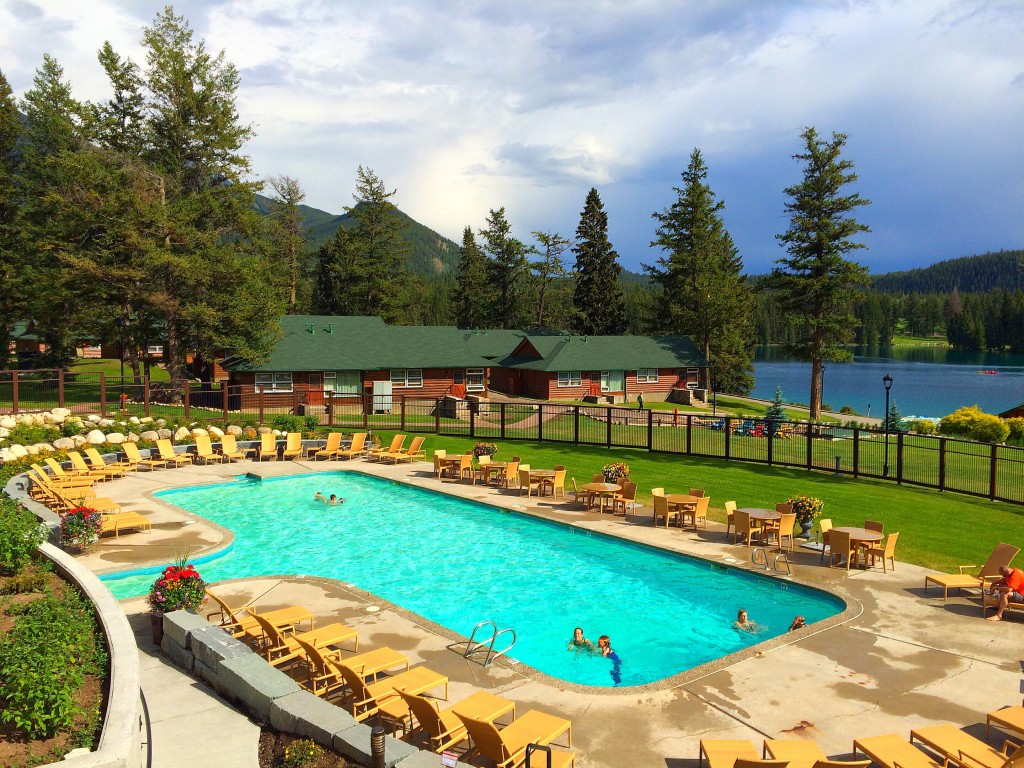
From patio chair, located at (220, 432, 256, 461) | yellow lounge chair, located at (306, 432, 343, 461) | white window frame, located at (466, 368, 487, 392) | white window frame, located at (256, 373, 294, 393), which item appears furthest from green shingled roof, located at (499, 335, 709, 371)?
patio chair, located at (220, 432, 256, 461)

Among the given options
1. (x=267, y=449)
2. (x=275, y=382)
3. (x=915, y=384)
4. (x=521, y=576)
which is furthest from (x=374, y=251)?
(x=915, y=384)

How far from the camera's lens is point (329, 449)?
2745 cm

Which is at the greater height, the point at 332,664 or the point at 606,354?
the point at 606,354

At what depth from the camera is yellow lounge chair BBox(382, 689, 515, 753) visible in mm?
7588

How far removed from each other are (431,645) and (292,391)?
120ft

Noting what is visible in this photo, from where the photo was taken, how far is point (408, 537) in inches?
728

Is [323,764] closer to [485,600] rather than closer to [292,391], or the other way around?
[485,600]

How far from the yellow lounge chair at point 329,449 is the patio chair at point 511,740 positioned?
68.5 ft

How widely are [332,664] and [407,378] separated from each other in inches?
1626

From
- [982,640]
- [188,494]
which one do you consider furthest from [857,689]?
[188,494]

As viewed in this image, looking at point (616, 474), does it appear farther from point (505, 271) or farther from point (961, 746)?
point (505, 271)

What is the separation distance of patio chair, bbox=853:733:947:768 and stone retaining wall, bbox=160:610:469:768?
4236 millimetres

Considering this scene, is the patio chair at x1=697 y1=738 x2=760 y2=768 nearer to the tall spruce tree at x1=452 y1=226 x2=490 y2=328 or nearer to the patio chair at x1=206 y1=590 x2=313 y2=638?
the patio chair at x1=206 y1=590 x2=313 y2=638

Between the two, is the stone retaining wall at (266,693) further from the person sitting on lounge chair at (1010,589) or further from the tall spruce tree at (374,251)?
the tall spruce tree at (374,251)
